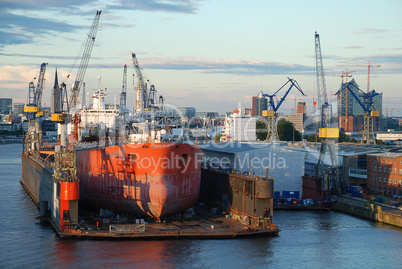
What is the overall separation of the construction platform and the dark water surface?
423 mm

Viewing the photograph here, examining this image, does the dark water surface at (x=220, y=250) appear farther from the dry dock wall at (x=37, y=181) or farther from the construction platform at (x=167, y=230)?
the dry dock wall at (x=37, y=181)

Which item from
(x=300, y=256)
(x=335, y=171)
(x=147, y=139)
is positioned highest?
(x=147, y=139)

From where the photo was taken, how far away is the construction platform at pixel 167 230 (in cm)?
2841

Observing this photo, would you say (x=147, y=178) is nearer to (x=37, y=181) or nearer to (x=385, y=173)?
(x=37, y=181)

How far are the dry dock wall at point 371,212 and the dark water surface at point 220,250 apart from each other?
29.9 inches

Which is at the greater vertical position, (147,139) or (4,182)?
(147,139)

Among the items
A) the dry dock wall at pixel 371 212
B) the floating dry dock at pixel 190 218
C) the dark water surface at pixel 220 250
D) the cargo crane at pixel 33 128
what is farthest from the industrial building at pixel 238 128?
the dark water surface at pixel 220 250

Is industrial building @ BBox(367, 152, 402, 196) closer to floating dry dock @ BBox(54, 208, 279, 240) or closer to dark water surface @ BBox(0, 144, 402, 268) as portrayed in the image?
dark water surface @ BBox(0, 144, 402, 268)

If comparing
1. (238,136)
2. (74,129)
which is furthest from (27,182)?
(238,136)

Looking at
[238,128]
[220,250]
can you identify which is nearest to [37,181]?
[220,250]

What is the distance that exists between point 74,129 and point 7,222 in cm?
1190

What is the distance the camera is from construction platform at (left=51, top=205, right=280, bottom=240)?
93.2ft

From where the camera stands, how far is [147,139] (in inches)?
1298

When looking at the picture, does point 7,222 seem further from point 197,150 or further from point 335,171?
point 335,171
